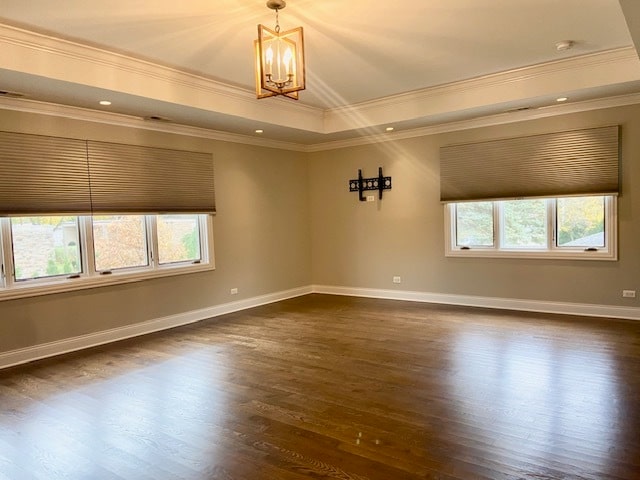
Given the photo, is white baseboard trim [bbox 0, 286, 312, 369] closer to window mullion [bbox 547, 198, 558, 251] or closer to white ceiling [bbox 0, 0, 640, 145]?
white ceiling [bbox 0, 0, 640, 145]

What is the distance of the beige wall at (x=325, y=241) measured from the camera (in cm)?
477

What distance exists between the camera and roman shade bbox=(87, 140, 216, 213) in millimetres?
4812

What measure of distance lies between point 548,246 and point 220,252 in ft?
14.0

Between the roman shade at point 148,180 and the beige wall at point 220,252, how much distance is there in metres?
0.13

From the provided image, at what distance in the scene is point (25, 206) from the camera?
4.24m

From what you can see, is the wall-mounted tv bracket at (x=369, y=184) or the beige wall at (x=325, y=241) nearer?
the beige wall at (x=325, y=241)

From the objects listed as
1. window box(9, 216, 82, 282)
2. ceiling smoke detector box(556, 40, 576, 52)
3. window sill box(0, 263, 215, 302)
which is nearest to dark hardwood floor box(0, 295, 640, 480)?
window sill box(0, 263, 215, 302)

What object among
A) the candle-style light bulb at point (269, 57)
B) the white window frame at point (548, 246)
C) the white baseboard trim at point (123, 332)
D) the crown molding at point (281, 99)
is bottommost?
the white baseboard trim at point (123, 332)

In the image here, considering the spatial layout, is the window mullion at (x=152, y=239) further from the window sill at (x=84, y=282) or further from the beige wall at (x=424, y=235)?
the beige wall at (x=424, y=235)

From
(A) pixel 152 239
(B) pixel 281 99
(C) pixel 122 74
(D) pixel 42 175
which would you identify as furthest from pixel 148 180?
(B) pixel 281 99

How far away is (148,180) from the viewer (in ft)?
17.3

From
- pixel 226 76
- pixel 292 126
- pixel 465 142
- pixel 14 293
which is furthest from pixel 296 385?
pixel 465 142

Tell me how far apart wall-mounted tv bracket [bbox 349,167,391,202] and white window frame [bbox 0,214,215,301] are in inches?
93.0

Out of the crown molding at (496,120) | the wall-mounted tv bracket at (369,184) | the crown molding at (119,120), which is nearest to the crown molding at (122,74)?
the crown molding at (119,120)
